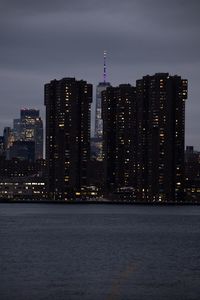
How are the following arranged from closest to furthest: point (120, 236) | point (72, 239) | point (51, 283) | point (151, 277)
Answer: point (51, 283)
point (151, 277)
point (72, 239)
point (120, 236)

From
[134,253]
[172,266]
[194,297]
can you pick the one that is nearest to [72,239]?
[134,253]

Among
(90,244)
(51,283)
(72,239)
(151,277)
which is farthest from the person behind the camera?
(72,239)

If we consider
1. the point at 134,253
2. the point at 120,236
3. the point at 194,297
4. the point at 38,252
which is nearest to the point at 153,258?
the point at 134,253

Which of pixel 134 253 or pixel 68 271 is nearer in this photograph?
pixel 68 271

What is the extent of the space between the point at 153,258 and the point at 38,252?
41.1 ft

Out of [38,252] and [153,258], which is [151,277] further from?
[38,252]

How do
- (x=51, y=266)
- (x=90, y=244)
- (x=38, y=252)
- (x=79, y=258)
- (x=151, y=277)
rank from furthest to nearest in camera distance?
(x=90, y=244) < (x=38, y=252) < (x=79, y=258) < (x=51, y=266) < (x=151, y=277)

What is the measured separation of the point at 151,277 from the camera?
6712 centimetres

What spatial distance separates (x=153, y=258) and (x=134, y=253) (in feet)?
19.8

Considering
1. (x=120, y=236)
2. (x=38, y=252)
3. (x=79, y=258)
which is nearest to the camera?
(x=79, y=258)

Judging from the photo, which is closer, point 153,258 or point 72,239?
point 153,258

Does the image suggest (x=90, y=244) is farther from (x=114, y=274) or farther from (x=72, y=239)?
(x=114, y=274)

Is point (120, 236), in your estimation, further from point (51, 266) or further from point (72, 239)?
point (51, 266)

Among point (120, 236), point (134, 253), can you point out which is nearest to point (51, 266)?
point (134, 253)
